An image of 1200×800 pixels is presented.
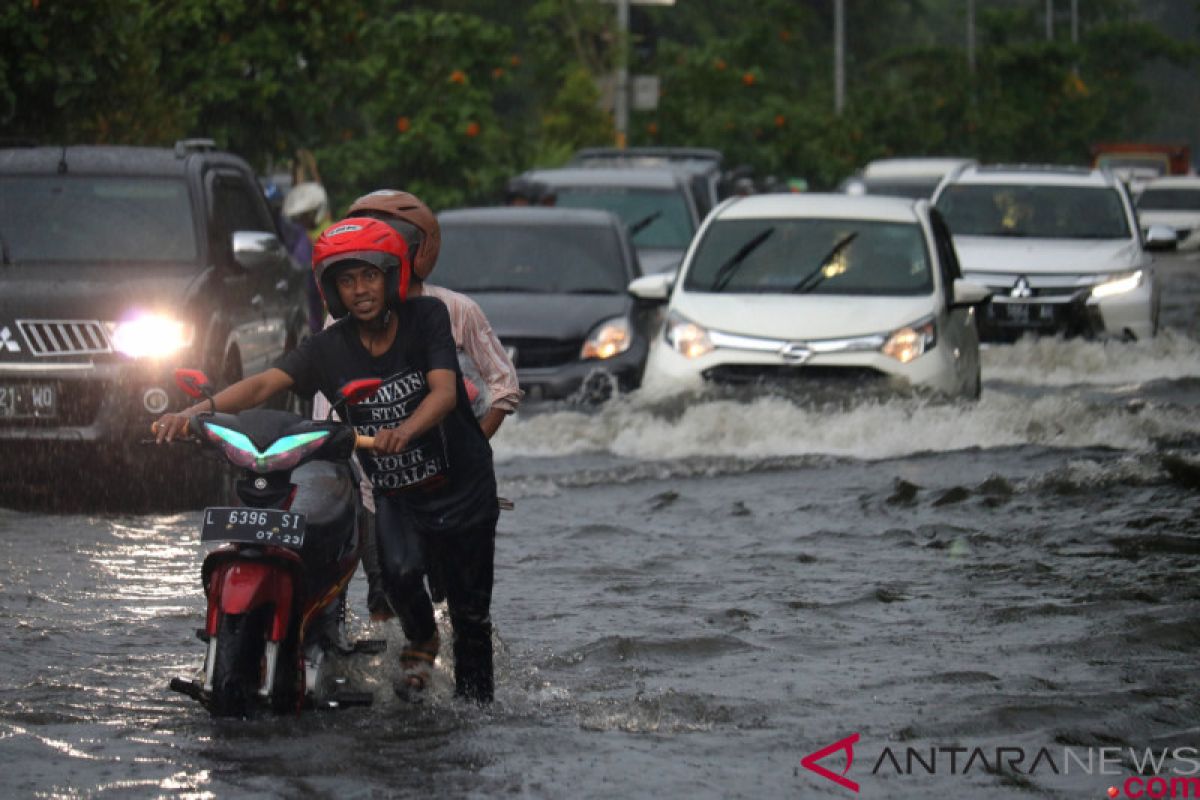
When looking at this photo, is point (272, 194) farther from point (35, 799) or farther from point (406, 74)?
point (35, 799)

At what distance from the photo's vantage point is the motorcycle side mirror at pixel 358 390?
6141 millimetres

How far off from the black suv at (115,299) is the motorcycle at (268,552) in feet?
15.6

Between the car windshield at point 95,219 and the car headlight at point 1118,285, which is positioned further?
the car headlight at point 1118,285

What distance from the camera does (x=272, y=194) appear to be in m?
17.6

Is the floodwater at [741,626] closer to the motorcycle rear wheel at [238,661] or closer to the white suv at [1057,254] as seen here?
the motorcycle rear wheel at [238,661]

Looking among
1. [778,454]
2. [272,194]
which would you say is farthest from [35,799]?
[272,194]

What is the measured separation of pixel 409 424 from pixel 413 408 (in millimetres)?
265

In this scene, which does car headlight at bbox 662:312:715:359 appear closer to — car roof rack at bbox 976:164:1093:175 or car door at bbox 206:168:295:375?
car door at bbox 206:168:295:375

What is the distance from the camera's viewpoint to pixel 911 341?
13.8 m

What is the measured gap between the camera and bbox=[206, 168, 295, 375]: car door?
1255 cm

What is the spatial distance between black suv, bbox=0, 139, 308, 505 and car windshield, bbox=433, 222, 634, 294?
229cm

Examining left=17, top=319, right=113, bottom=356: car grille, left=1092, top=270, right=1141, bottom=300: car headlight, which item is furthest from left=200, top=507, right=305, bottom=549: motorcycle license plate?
left=1092, top=270, right=1141, bottom=300: car headlight

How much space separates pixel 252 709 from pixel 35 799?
2.29 ft

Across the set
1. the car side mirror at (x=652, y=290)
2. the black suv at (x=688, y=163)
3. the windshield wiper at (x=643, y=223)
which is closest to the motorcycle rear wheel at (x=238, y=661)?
the car side mirror at (x=652, y=290)
